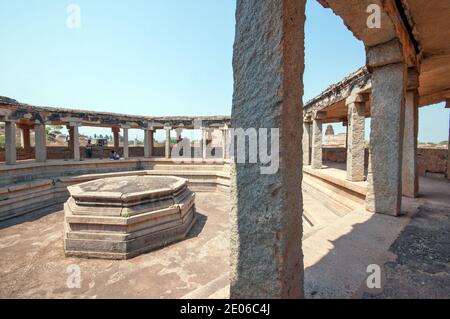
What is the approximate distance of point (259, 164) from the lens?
158 cm

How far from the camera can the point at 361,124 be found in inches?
257

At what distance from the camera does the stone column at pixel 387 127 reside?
3.85 metres

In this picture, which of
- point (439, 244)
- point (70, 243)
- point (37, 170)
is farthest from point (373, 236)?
point (37, 170)

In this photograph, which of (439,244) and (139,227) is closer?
(439,244)

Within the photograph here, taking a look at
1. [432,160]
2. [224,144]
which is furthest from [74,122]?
[432,160]

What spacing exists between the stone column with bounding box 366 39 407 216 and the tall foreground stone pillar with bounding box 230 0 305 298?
3.27 meters

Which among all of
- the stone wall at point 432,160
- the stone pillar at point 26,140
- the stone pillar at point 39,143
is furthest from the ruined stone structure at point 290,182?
the stone pillar at point 26,140

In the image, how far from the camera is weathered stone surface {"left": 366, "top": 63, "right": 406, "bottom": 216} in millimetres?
3865

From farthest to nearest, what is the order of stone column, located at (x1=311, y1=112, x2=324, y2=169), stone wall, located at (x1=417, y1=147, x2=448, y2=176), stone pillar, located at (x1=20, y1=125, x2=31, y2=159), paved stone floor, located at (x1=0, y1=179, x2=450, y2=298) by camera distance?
stone pillar, located at (x1=20, y1=125, x2=31, y2=159) < stone column, located at (x1=311, y1=112, x2=324, y2=169) < stone wall, located at (x1=417, y1=147, x2=448, y2=176) < paved stone floor, located at (x1=0, y1=179, x2=450, y2=298)

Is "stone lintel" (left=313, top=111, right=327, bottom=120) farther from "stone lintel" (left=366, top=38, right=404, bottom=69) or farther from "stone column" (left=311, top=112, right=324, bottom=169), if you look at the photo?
"stone lintel" (left=366, top=38, right=404, bottom=69)

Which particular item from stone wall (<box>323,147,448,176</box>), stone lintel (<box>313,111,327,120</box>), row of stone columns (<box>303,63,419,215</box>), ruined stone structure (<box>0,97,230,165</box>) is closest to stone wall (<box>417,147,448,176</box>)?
stone wall (<box>323,147,448,176</box>)

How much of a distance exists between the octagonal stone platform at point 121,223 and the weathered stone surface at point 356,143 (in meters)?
5.13

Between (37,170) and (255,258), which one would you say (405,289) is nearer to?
(255,258)
